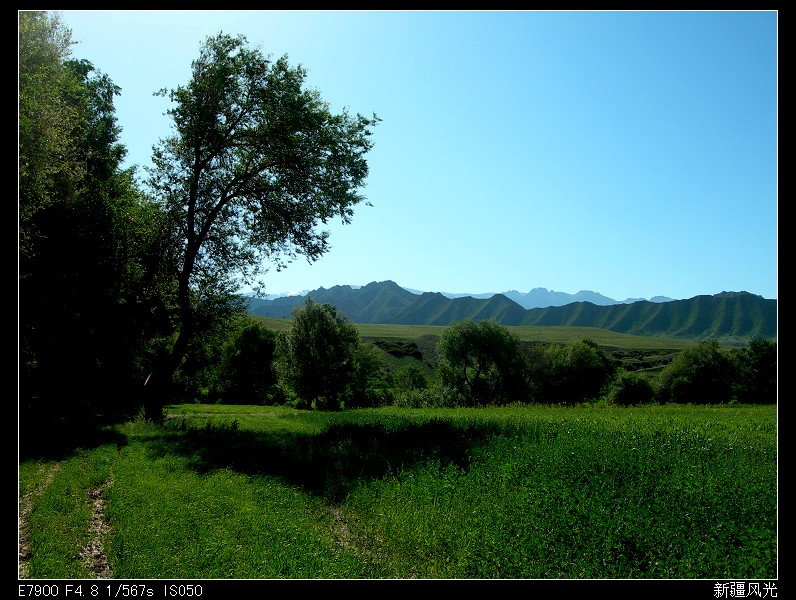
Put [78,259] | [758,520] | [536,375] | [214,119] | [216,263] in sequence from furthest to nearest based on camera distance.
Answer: [536,375], [216,263], [214,119], [78,259], [758,520]

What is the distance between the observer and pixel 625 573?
26.1 ft

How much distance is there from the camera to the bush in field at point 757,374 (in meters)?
77.9

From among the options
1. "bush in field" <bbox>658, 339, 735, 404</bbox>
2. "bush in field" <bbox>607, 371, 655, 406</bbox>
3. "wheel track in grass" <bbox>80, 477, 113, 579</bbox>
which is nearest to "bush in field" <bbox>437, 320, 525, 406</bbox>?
"bush in field" <bbox>607, 371, 655, 406</bbox>

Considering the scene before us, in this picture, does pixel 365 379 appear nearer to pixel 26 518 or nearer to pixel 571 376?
pixel 571 376

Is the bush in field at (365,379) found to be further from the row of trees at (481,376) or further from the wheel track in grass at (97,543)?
the wheel track in grass at (97,543)

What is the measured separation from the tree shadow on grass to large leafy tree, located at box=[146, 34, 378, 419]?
26.6ft

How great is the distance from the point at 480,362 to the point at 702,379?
136 ft

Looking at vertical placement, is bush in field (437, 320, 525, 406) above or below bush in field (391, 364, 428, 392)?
above

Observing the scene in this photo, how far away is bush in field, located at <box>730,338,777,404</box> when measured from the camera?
7789cm

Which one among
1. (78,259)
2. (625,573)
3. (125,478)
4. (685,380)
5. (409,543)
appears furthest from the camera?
(685,380)

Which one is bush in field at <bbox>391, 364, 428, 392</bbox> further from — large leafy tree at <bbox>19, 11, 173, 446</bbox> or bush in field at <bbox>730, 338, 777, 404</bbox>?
large leafy tree at <bbox>19, 11, 173, 446</bbox>

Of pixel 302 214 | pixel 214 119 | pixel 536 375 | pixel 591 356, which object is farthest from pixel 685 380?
pixel 214 119
